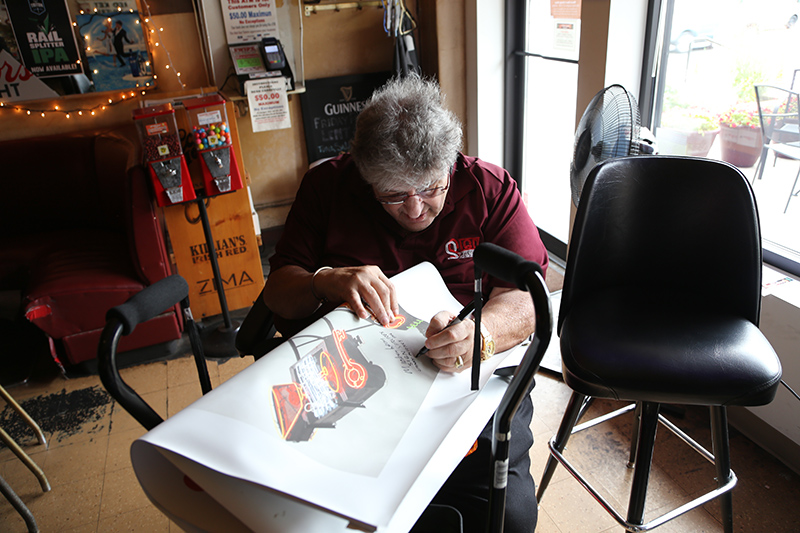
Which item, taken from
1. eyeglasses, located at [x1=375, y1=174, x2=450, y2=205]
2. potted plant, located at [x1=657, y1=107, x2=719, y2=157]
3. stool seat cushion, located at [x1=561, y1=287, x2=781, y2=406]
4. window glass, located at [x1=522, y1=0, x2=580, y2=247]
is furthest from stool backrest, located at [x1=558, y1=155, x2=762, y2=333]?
window glass, located at [x1=522, y1=0, x2=580, y2=247]

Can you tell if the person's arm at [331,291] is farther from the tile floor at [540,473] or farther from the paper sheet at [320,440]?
the tile floor at [540,473]

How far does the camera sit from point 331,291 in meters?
1.20

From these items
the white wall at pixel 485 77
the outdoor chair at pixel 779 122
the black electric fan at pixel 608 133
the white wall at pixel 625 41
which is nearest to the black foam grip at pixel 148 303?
the black electric fan at pixel 608 133

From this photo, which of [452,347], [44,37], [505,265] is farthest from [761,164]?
[44,37]

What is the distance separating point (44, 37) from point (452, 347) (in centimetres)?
317

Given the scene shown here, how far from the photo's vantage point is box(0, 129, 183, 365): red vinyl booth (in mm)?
2385

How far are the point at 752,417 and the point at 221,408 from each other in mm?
1840

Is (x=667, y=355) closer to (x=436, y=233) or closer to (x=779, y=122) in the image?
(x=436, y=233)

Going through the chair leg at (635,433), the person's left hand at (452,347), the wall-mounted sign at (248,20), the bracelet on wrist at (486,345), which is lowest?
the chair leg at (635,433)

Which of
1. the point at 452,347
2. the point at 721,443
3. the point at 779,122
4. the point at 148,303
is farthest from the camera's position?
the point at 779,122

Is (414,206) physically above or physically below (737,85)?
below

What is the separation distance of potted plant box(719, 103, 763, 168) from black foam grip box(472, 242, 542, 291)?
1.87m

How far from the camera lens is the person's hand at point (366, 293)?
111 centimetres

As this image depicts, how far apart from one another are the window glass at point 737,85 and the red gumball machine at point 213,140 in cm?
196
